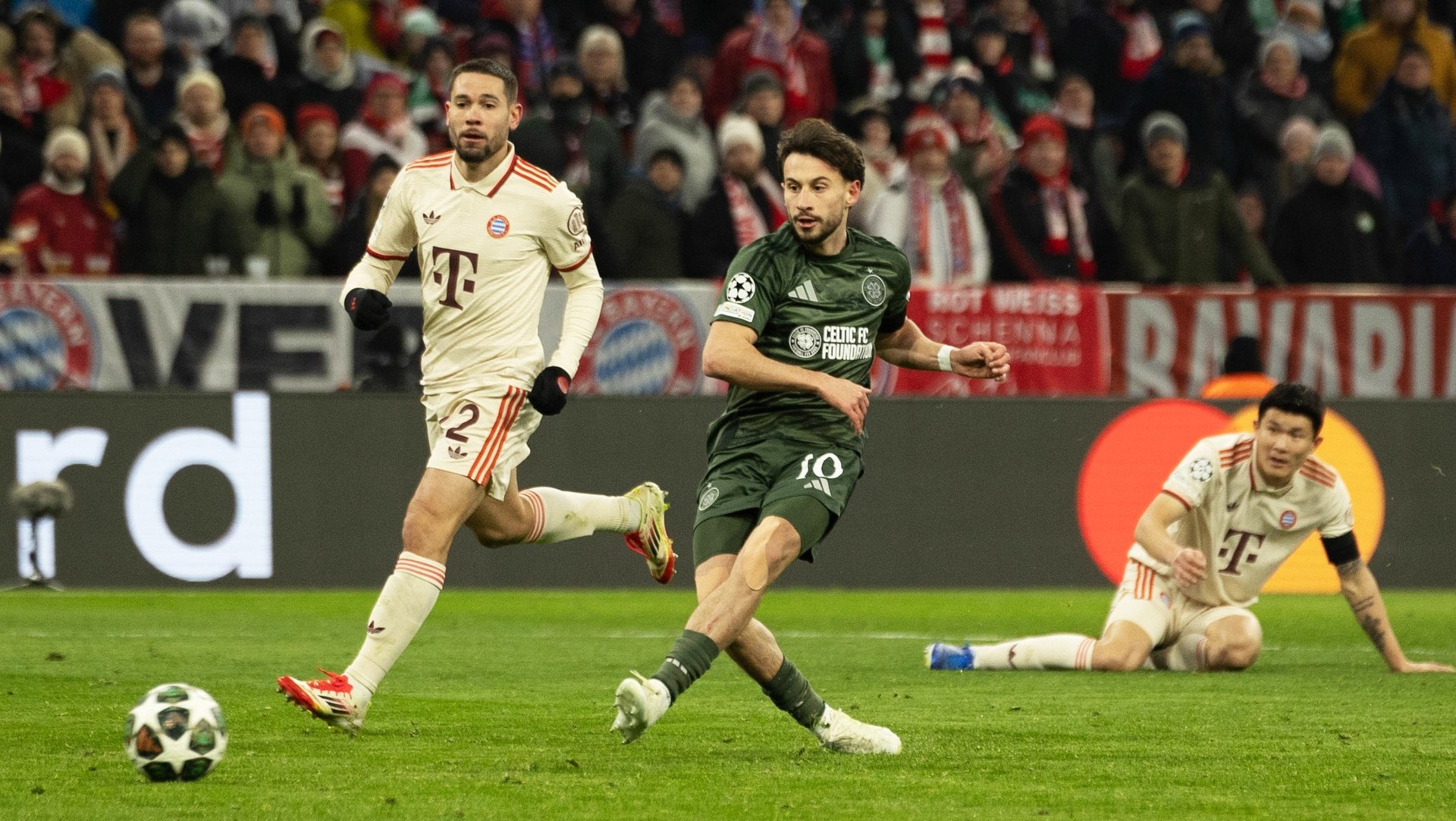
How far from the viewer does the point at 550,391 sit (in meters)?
7.11

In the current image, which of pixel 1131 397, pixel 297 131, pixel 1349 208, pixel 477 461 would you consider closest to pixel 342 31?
pixel 297 131

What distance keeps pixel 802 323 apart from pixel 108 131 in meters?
9.12

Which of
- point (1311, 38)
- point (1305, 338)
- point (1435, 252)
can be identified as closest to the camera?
point (1305, 338)

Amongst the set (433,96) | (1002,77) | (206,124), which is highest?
(1002,77)

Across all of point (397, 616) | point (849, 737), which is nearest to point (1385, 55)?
point (849, 737)

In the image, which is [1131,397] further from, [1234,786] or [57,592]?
[1234,786]

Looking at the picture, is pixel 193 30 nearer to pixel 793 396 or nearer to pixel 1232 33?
pixel 1232 33

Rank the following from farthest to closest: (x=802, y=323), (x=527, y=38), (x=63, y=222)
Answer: (x=527, y=38) → (x=63, y=222) → (x=802, y=323)

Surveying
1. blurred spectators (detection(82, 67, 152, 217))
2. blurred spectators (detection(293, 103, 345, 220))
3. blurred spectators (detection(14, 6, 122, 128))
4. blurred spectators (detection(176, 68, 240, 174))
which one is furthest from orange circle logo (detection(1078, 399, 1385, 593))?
blurred spectators (detection(14, 6, 122, 128))

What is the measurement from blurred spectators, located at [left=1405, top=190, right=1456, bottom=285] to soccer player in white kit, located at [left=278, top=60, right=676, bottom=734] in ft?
33.2

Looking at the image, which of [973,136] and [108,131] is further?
[973,136]

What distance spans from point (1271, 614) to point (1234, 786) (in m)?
7.12

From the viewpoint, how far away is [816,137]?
6328mm

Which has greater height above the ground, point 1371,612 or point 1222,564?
point 1222,564
